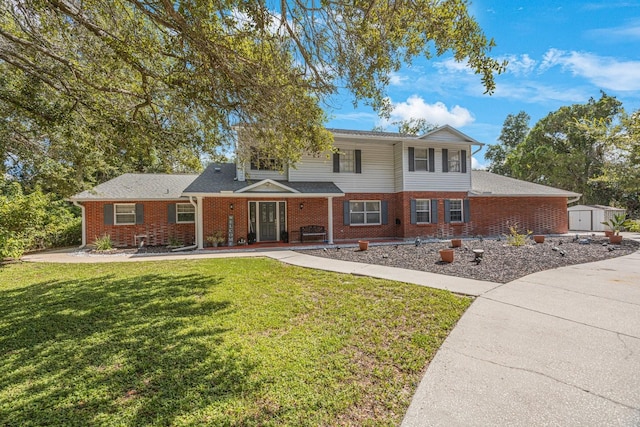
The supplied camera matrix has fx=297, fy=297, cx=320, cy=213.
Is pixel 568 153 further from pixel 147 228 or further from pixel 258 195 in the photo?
pixel 147 228

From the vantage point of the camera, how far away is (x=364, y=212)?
15516 millimetres

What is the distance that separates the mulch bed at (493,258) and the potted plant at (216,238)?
4144 mm

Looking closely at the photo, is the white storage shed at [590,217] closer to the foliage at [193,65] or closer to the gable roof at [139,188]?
the foliage at [193,65]

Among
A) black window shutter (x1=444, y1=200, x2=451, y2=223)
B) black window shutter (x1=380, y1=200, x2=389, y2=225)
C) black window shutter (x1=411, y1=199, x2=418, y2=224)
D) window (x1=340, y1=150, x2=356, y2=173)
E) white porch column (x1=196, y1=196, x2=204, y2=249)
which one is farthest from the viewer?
black window shutter (x1=444, y1=200, x2=451, y2=223)

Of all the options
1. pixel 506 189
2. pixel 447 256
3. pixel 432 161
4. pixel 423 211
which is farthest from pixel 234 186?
pixel 506 189

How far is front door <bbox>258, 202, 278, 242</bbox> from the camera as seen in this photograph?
14.3 meters

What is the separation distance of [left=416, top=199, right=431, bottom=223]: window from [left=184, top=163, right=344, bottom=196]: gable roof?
14.4 ft

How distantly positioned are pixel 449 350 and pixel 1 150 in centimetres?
923

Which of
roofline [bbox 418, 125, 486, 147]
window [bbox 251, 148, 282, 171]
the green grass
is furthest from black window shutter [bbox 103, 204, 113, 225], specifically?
roofline [bbox 418, 125, 486, 147]

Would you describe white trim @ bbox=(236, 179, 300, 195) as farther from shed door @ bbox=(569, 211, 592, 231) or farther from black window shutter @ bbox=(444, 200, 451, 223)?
shed door @ bbox=(569, 211, 592, 231)

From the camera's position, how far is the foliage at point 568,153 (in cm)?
2819

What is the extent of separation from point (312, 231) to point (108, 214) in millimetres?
9486

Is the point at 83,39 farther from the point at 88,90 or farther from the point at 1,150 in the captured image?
the point at 1,150

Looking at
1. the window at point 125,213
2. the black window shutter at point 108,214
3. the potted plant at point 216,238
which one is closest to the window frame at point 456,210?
the potted plant at point 216,238
